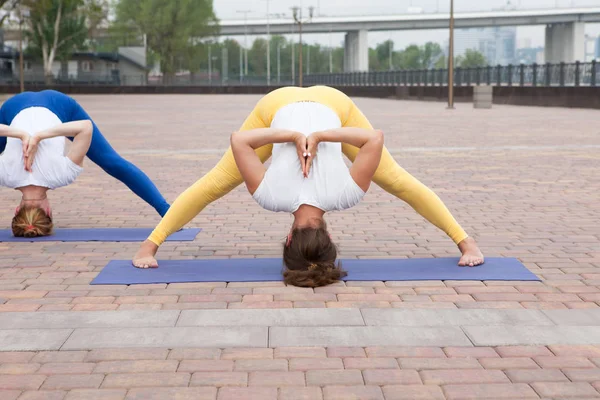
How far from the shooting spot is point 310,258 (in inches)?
217

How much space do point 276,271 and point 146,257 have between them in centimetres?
92

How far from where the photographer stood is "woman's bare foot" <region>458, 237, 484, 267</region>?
6.16 m

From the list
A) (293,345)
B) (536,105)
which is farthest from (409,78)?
(293,345)

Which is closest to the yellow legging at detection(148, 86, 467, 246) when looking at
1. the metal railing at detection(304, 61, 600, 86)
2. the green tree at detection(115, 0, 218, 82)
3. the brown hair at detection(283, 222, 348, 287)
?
the brown hair at detection(283, 222, 348, 287)

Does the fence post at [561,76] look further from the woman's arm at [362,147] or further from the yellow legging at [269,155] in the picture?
the woman's arm at [362,147]

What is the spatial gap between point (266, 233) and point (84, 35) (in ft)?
276

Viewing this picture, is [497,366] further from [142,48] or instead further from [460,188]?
[142,48]

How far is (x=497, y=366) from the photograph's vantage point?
4055mm

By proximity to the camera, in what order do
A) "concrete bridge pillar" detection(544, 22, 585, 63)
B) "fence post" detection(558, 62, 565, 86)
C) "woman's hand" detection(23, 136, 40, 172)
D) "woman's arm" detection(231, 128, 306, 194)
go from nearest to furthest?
"woman's arm" detection(231, 128, 306, 194), "woman's hand" detection(23, 136, 40, 172), "fence post" detection(558, 62, 565, 86), "concrete bridge pillar" detection(544, 22, 585, 63)

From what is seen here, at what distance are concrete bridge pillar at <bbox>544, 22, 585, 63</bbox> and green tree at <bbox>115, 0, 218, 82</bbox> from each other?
36196mm

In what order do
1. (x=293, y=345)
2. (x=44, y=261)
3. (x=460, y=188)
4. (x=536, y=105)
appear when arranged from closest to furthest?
(x=293, y=345), (x=44, y=261), (x=460, y=188), (x=536, y=105)

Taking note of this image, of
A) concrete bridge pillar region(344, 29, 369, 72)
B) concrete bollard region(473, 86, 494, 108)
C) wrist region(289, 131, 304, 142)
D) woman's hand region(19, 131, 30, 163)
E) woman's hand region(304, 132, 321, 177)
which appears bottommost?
concrete bollard region(473, 86, 494, 108)

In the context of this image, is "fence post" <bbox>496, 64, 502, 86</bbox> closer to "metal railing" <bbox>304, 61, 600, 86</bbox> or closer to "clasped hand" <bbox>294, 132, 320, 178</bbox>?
"metal railing" <bbox>304, 61, 600, 86</bbox>

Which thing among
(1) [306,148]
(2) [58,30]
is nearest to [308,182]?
(1) [306,148]
